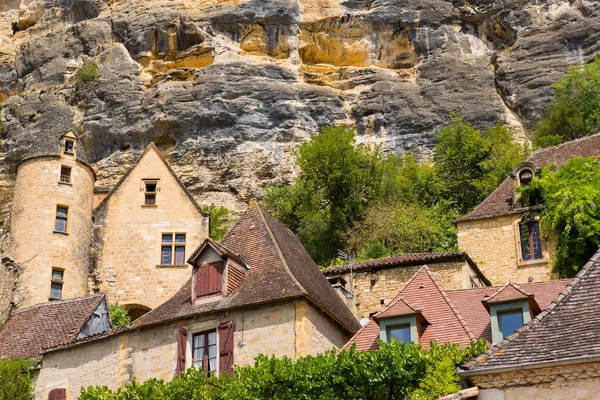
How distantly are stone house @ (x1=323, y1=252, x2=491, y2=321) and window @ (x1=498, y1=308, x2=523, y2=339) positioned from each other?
8487 mm

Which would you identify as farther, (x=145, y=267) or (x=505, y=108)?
(x=505, y=108)

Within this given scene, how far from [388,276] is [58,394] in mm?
9884

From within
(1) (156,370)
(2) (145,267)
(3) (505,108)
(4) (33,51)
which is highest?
(4) (33,51)

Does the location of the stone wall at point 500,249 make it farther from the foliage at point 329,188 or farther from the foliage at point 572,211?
the foliage at point 329,188

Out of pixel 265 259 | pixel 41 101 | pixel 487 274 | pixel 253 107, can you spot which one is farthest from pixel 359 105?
pixel 265 259

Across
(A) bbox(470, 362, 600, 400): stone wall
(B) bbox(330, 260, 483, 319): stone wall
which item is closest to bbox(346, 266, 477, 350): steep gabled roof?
(A) bbox(470, 362, 600, 400): stone wall

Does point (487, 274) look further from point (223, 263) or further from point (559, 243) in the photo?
point (223, 263)

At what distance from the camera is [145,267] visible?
35.1m

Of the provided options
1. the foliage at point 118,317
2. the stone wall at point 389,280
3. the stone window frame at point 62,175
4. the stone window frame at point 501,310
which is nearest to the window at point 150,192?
the stone window frame at point 62,175

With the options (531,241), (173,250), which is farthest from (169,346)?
(173,250)

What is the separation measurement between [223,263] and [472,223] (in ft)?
35.0

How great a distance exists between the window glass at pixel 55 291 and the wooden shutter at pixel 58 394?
984 centimetres

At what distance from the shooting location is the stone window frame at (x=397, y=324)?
19234 millimetres

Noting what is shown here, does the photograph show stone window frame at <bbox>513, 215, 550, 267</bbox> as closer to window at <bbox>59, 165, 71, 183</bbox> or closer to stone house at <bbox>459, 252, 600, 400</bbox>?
stone house at <bbox>459, 252, 600, 400</bbox>
